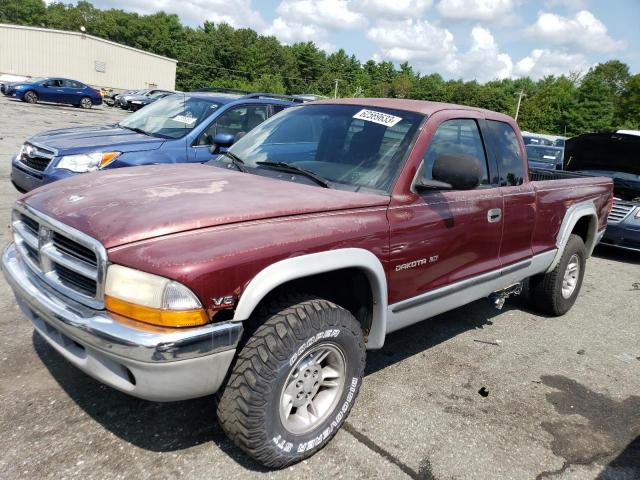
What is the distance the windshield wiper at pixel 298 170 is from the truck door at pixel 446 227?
1.47ft

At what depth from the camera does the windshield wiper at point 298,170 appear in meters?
3.05

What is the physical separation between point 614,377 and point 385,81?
11411 centimetres

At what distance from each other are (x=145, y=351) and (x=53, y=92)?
30.6 metres

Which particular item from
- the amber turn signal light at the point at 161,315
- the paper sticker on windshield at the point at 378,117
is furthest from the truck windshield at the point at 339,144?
the amber turn signal light at the point at 161,315

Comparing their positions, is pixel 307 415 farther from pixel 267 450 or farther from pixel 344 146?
pixel 344 146

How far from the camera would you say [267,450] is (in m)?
Result: 2.37

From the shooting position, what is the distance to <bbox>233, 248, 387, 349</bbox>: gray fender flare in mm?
2184

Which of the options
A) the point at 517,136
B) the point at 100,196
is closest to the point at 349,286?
the point at 100,196

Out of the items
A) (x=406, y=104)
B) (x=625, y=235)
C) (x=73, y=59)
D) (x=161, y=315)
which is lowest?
(x=625, y=235)

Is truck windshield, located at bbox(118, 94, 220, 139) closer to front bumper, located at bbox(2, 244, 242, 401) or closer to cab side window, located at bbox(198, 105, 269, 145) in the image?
cab side window, located at bbox(198, 105, 269, 145)

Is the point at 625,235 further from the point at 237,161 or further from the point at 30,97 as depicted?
the point at 30,97

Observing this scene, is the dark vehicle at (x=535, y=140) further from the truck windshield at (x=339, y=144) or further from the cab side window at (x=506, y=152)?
the truck windshield at (x=339, y=144)

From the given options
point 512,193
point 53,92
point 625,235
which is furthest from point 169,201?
point 53,92

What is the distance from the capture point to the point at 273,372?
2289mm
